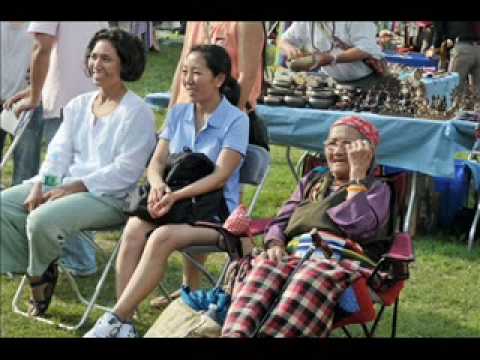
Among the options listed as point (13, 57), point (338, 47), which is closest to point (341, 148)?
point (338, 47)

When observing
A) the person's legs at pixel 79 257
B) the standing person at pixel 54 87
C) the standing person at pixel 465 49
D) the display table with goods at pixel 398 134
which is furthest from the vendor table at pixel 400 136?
the standing person at pixel 465 49

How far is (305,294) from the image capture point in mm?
3881

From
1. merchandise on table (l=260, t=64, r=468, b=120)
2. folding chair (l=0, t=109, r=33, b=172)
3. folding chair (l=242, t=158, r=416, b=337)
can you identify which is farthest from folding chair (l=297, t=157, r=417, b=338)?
folding chair (l=0, t=109, r=33, b=172)

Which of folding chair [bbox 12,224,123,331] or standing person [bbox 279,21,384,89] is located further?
standing person [bbox 279,21,384,89]

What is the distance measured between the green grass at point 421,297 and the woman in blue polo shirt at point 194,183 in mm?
454

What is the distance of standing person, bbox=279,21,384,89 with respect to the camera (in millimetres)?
6500

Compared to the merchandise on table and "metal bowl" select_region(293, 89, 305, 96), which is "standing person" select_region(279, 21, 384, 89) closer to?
the merchandise on table

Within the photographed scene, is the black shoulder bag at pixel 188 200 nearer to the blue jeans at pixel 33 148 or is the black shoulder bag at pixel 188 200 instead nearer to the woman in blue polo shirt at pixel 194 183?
the woman in blue polo shirt at pixel 194 183

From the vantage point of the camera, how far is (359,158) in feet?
14.2

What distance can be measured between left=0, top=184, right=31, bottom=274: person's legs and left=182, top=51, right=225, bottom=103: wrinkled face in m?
0.97

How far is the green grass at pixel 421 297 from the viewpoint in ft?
16.0

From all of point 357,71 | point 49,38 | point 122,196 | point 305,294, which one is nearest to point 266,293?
point 305,294

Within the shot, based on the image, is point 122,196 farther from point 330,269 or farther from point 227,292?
point 330,269

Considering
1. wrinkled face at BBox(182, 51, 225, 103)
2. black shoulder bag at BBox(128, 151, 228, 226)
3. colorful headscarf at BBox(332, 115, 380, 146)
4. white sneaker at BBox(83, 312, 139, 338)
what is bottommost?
white sneaker at BBox(83, 312, 139, 338)
